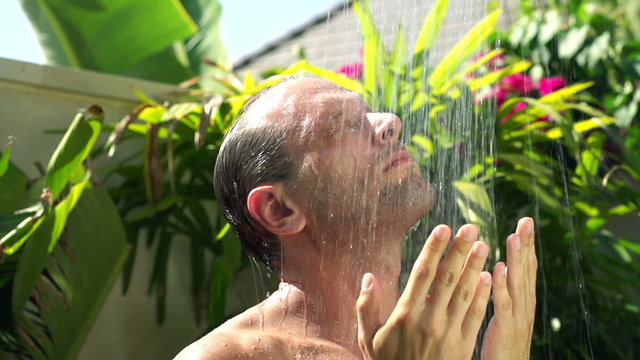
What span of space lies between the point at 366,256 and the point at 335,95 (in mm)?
351

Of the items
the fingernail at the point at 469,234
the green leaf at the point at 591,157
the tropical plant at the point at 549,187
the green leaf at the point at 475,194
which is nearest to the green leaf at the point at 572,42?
the tropical plant at the point at 549,187

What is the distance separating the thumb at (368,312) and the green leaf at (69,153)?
1635 millimetres

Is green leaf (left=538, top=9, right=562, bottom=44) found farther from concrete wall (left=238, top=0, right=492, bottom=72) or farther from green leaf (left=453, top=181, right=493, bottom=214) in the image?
green leaf (left=453, top=181, right=493, bottom=214)

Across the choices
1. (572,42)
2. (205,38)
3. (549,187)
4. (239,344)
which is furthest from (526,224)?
(572,42)

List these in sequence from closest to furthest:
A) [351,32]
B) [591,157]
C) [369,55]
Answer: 1. [369,55]
2. [591,157]
3. [351,32]

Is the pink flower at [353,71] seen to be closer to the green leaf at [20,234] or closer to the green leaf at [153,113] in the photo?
the green leaf at [153,113]

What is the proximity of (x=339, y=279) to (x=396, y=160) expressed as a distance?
28cm

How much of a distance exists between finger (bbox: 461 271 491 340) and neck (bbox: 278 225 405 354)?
20cm

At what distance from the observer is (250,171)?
206cm

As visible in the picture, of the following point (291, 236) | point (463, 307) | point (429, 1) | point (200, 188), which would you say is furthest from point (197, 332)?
point (463, 307)

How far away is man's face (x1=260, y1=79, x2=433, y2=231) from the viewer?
1943 mm

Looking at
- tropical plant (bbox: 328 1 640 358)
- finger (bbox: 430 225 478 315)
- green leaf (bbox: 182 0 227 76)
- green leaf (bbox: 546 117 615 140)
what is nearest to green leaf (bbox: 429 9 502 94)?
tropical plant (bbox: 328 1 640 358)

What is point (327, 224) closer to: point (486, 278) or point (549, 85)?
point (486, 278)

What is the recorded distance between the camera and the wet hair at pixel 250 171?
202cm
